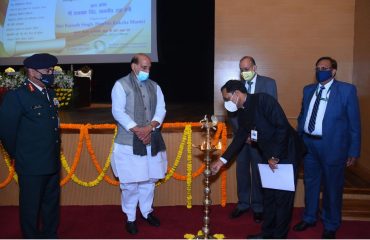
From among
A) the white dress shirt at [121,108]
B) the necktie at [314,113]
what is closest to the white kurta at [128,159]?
the white dress shirt at [121,108]

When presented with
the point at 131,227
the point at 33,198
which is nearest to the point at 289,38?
the point at 131,227

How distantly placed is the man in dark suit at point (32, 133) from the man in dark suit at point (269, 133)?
3.87ft

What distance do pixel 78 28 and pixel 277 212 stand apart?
437 centimetres

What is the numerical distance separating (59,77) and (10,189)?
2605 millimetres

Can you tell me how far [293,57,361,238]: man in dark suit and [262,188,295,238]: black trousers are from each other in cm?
48

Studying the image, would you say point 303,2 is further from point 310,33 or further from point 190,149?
point 190,149

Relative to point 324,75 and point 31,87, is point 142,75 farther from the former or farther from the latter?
point 324,75

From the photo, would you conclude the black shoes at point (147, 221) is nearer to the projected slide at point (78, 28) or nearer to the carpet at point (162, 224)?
the carpet at point (162, 224)

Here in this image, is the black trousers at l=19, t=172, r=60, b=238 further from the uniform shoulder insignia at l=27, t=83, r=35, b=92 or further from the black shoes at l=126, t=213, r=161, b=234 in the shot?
the black shoes at l=126, t=213, r=161, b=234

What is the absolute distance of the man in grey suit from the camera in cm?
360

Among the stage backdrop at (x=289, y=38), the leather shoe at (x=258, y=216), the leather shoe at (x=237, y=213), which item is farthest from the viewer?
the stage backdrop at (x=289, y=38)

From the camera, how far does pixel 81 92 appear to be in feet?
26.0

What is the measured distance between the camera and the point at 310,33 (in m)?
5.14

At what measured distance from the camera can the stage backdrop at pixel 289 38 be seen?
16.7 ft
